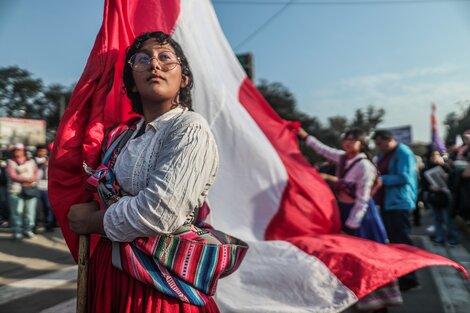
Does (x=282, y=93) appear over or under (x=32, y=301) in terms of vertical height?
over

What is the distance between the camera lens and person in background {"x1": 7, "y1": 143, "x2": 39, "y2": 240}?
6805 mm

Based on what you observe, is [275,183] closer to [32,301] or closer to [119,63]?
[119,63]

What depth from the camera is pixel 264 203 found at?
291 centimetres

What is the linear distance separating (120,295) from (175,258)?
231 mm

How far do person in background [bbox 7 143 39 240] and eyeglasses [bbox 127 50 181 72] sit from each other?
634 cm

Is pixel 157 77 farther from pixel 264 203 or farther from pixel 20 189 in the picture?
pixel 20 189

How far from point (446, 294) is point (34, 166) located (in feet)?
21.2

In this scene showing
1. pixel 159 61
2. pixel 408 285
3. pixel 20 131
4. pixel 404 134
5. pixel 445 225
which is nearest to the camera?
pixel 159 61

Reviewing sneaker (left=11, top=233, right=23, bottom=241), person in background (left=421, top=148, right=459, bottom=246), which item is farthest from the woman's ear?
sneaker (left=11, top=233, right=23, bottom=241)

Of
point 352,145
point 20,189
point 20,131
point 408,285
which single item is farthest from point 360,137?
point 20,131

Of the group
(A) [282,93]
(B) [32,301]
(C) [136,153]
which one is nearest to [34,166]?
(B) [32,301]

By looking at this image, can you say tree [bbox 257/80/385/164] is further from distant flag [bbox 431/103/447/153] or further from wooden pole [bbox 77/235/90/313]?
wooden pole [bbox 77/235/90/313]

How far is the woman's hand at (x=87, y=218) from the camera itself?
48.3 inches

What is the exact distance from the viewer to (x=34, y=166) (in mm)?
7098
